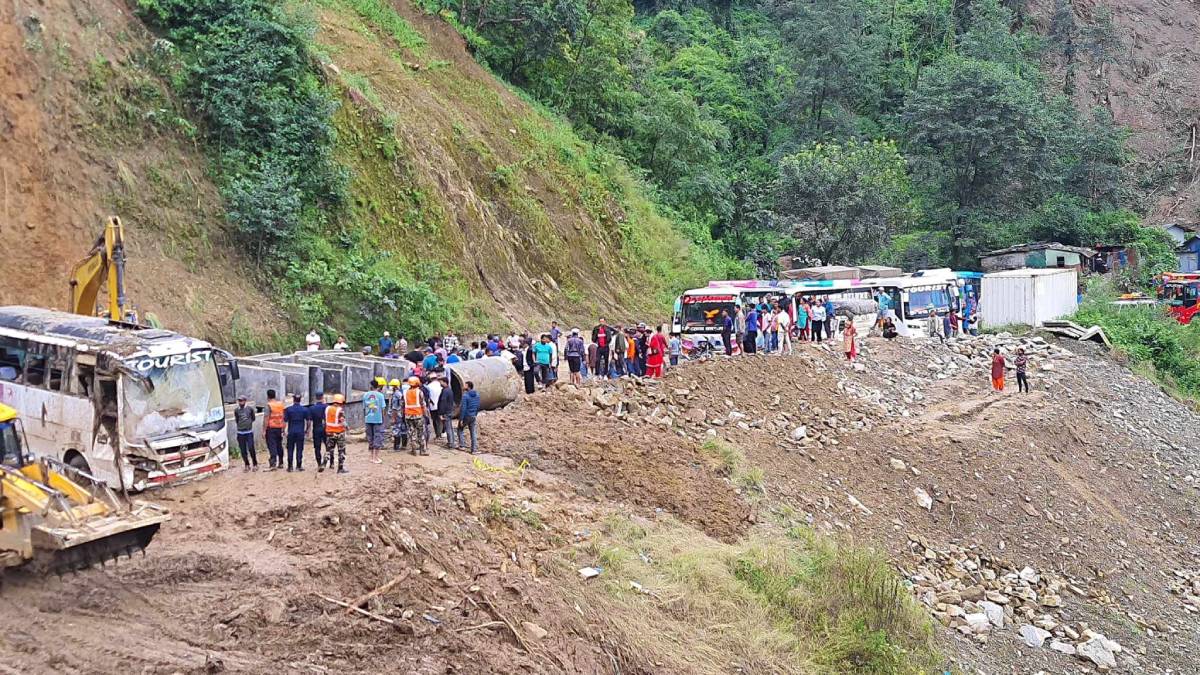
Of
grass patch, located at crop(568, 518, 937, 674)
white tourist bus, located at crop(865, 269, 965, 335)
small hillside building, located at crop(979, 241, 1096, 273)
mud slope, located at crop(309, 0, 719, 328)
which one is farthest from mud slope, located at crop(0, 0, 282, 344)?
small hillside building, located at crop(979, 241, 1096, 273)

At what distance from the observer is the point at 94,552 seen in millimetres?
10445

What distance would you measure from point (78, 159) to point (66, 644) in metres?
15.5

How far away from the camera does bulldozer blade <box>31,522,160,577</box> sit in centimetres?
1020

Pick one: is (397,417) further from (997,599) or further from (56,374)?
(997,599)

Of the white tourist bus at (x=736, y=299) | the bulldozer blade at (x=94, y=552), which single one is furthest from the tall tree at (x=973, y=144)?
the bulldozer blade at (x=94, y=552)

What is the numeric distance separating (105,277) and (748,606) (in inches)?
422

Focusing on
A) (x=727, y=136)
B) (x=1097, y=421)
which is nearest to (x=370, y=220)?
(x=1097, y=421)

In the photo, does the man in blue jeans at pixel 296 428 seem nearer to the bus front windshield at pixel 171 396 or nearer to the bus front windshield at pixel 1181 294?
the bus front windshield at pixel 171 396

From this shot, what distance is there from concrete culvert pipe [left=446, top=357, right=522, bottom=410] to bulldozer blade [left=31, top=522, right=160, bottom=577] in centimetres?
622

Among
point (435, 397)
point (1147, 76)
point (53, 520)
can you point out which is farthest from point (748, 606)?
point (1147, 76)

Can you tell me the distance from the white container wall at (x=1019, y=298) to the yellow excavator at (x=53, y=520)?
32.0 meters

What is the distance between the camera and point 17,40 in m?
22.3

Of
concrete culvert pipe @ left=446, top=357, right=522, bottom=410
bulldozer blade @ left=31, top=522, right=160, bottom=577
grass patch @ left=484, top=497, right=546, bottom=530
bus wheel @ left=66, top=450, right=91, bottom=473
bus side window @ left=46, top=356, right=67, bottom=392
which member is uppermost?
bus side window @ left=46, top=356, right=67, bottom=392

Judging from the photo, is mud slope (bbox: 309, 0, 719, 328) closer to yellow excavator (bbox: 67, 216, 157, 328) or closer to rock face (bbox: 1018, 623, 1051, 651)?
yellow excavator (bbox: 67, 216, 157, 328)
